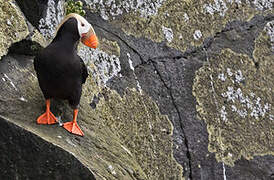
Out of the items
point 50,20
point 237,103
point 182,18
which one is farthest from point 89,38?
point 237,103

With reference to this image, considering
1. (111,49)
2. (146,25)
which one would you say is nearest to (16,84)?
(111,49)

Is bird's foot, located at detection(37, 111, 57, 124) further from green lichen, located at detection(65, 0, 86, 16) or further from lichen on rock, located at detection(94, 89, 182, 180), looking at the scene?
green lichen, located at detection(65, 0, 86, 16)

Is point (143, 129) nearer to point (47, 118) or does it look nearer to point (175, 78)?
point (175, 78)

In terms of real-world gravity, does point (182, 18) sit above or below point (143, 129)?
above

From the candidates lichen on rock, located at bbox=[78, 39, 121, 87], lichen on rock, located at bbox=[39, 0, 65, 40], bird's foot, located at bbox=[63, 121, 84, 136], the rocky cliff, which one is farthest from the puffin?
lichen on rock, located at bbox=[78, 39, 121, 87]

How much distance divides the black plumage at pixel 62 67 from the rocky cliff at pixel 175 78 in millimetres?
271

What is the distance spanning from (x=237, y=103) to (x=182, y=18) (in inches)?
37.8

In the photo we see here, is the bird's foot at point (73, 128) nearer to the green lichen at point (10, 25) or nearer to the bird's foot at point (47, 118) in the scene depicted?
the bird's foot at point (47, 118)

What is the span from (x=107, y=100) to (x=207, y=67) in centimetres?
114

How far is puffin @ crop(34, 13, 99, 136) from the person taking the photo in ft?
11.1

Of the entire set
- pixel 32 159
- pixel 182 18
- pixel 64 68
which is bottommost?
pixel 32 159

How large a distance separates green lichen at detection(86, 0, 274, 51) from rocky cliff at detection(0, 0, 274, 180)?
0.03ft

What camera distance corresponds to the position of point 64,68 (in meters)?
3.38

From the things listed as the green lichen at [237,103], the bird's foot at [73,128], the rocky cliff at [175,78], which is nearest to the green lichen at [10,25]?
the rocky cliff at [175,78]
